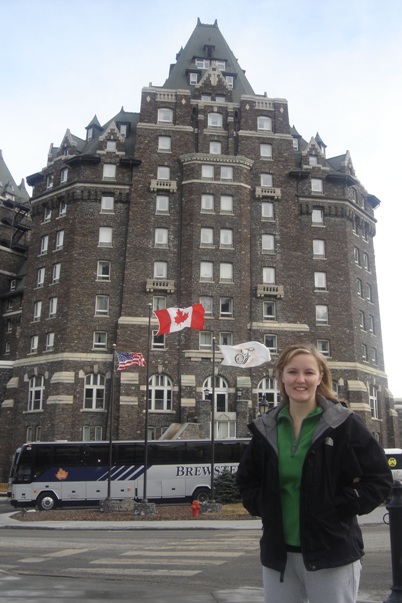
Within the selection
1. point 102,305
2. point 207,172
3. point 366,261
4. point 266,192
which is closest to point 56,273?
point 102,305

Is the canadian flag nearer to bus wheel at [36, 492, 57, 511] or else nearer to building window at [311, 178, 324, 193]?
bus wheel at [36, 492, 57, 511]

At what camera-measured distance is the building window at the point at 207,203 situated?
48.4 meters

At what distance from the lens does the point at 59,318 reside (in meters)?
46.9

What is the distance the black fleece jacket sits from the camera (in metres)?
3.44

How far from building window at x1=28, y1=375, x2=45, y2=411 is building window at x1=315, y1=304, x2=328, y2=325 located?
22.3m

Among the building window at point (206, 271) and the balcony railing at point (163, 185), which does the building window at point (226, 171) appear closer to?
the balcony railing at point (163, 185)

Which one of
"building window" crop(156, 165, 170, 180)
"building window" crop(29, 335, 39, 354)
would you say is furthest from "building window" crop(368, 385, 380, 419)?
"building window" crop(29, 335, 39, 354)

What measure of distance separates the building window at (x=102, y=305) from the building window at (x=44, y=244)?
7.59 m

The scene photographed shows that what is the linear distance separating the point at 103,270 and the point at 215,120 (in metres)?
16.3

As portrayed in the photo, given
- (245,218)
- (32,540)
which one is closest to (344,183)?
(245,218)

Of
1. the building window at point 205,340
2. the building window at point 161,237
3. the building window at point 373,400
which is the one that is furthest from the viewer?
the building window at point 373,400

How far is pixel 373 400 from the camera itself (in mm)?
49594

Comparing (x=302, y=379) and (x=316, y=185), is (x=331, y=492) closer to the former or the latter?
(x=302, y=379)

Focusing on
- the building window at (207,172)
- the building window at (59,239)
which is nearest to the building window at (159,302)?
the building window at (59,239)
